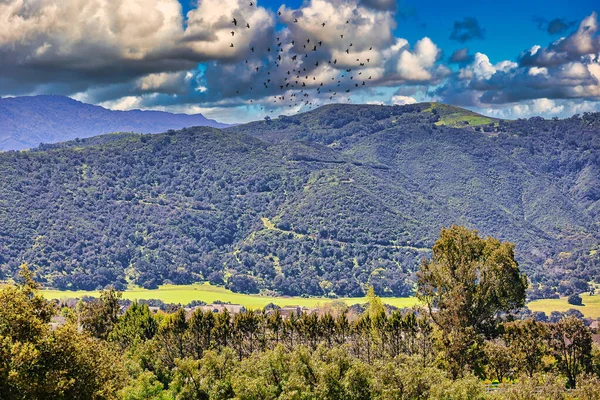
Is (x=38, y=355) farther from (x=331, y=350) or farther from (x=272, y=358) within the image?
(x=331, y=350)

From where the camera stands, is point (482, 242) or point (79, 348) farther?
point (482, 242)

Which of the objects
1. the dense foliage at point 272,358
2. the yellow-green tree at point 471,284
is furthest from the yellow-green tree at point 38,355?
the yellow-green tree at point 471,284

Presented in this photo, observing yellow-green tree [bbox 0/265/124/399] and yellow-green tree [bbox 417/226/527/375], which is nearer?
yellow-green tree [bbox 0/265/124/399]

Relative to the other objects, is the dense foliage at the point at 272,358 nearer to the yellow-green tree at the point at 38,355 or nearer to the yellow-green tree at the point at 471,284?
the yellow-green tree at the point at 38,355

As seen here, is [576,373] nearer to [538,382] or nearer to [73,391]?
[538,382]

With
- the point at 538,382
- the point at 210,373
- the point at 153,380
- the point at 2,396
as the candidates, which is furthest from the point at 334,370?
the point at 2,396

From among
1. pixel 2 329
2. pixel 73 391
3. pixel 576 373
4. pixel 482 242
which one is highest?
pixel 482 242

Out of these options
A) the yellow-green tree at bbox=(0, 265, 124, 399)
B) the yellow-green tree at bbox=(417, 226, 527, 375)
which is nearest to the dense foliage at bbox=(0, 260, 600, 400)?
the yellow-green tree at bbox=(0, 265, 124, 399)

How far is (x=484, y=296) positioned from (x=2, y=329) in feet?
163

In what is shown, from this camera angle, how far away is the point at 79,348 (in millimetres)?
36656

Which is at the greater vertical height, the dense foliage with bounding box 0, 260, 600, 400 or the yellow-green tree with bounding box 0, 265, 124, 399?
the yellow-green tree with bounding box 0, 265, 124, 399

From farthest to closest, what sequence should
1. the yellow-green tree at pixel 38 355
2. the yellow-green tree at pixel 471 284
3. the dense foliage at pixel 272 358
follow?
the yellow-green tree at pixel 471 284
the dense foliage at pixel 272 358
the yellow-green tree at pixel 38 355

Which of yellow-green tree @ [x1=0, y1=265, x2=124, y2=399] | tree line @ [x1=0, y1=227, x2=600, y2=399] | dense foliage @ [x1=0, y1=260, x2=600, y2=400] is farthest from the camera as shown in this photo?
tree line @ [x1=0, y1=227, x2=600, y2=399]

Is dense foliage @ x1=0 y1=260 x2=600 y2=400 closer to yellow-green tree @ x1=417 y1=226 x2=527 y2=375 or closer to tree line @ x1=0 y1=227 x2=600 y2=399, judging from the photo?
tree line @ x1=0 y1=227 x2=600 y2=399
